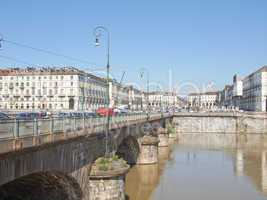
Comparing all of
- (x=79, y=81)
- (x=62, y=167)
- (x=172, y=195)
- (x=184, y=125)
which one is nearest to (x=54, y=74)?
(x=79, y=81)

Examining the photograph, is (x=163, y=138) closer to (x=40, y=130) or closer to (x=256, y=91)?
(x=40, y=130)

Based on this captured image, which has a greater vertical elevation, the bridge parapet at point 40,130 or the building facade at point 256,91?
the building facade at point 256,91

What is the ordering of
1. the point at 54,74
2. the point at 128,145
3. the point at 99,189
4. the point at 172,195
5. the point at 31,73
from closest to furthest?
the point at 99,189 < the point at 172,195 < the point at 128,145 < the point at 31,73 < the point at 54,74

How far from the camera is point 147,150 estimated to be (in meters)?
51.9

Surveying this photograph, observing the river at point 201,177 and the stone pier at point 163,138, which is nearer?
the river at point 201,177

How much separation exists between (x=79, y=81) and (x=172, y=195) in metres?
72.3

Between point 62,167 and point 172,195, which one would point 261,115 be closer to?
point 172,195

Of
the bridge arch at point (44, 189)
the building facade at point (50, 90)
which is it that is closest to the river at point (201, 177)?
the bridge arch at point (44, 189)

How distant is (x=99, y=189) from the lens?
25375 mm

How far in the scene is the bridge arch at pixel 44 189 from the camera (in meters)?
21.9

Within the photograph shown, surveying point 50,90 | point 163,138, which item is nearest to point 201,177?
point 163,138

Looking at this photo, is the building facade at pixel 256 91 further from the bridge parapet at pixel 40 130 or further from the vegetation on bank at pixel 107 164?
the bridge parapet at pixel 40 130

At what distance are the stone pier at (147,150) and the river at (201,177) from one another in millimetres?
876

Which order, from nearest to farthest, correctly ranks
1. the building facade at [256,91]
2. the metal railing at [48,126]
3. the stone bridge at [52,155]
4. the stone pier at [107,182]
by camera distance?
the metal railing at [48,126] → the stone bridge at [52,155] → the stone pier at [107,182] → the building facade at [256,91]
